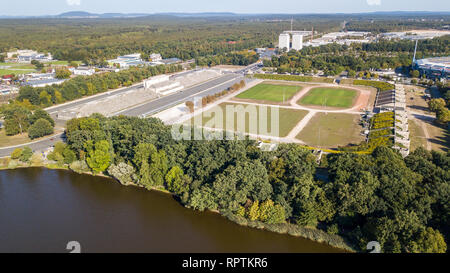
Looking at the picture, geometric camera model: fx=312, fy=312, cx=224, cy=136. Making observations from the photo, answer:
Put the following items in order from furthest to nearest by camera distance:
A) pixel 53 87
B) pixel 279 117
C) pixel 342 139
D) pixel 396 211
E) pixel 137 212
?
pixel 53 87, pixel 279 117, pixel 342 139, pixel 137 212, pixel 396 211

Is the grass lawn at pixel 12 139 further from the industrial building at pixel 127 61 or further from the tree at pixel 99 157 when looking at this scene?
the industrial building at pixel 127 61

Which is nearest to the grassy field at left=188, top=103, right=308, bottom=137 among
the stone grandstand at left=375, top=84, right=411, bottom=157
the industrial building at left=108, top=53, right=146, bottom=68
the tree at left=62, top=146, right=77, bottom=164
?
the stone grandstand at left=375, top=84, right=411, bottom=157

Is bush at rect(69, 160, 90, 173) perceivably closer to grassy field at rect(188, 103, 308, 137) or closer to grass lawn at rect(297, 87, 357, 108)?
grassy field at rect(188, 103, 308, 137)

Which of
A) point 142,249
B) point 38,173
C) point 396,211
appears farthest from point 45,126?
point 396,211

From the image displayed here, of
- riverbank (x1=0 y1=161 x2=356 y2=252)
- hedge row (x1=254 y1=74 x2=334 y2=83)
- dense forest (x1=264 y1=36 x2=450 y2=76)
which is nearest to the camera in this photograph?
riverbank (x1=0 y1=161 x2=356 y2=252)

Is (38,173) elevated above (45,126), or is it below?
below

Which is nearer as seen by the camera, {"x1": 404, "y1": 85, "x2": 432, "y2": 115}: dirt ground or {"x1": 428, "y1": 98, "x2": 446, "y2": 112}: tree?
{"x1": 428, "y1": 98, "x2": 446, "y2": 112}: tree

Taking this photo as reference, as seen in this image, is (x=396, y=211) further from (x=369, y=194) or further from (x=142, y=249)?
(x=142, y=249)
